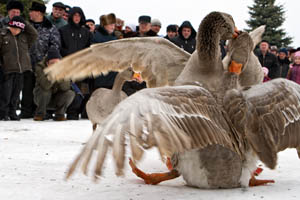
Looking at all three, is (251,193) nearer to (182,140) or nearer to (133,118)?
(182,140)

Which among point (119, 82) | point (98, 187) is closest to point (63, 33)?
point (119, 82)

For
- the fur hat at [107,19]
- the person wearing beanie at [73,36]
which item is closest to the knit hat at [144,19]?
the fur hat at [107,19]

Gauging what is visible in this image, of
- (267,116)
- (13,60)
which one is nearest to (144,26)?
(13,60)

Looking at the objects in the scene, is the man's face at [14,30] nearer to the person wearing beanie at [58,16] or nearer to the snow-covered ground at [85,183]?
the person wearing beanie at [58,16]

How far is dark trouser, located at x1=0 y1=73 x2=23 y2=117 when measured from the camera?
8844mm

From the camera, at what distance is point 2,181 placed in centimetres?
342

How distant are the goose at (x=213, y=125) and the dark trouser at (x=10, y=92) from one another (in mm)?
6081

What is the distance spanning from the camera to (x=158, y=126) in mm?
2328

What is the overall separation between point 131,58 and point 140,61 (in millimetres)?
105

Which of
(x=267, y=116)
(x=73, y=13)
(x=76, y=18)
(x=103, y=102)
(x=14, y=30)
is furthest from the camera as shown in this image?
(x=76, y=18)

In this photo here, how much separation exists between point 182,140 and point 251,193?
3.61ft

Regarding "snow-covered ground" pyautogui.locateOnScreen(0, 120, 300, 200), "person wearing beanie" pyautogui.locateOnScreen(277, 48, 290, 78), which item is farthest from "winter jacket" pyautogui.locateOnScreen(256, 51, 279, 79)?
"snow-covered ground" pyautogui.locateOnScreen(0, 120, 300, 200)

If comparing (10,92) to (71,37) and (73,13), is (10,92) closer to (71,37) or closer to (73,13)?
(71,37)

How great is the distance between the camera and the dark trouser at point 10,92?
884cm
